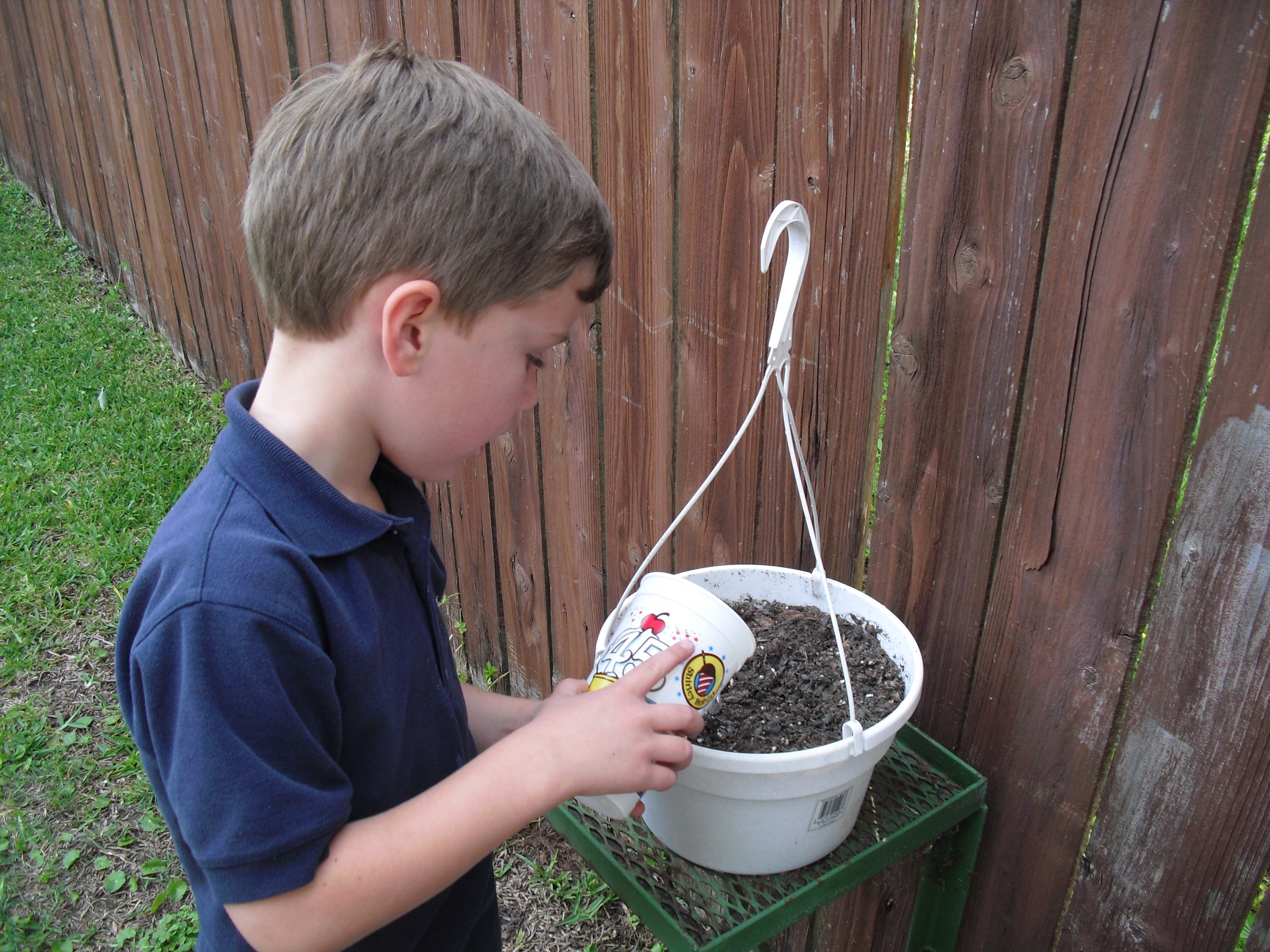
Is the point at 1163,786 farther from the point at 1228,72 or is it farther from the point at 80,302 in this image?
the point at 80,302

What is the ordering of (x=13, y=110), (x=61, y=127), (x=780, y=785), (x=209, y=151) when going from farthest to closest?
(x=13, y=110)
(x=61, y=127)
(x=209, y=151)
(x=780, y=785)

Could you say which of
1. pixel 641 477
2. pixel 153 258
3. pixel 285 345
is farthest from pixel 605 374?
pixel 153 258

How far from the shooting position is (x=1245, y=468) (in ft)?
3.42

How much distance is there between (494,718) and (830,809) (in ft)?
1.91

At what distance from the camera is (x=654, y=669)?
1100mm

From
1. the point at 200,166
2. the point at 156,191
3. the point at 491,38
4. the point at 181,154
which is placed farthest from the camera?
the point at 156,191

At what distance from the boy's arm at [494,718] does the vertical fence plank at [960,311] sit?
652 mm

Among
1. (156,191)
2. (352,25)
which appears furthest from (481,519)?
(156,191)

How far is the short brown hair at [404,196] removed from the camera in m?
1.06

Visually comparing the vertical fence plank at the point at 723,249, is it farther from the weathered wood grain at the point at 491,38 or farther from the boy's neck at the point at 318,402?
the boy's neck at the point at 318,402

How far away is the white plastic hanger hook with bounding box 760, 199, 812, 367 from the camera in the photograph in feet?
3.66

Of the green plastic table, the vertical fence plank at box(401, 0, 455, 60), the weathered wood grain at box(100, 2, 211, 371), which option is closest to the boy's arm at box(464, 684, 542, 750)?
the green plastic table

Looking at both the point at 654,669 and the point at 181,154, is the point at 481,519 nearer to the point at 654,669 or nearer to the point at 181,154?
the point at 654,669

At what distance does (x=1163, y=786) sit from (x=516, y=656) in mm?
1955
